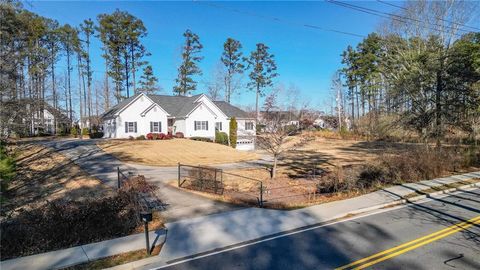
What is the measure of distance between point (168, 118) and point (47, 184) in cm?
2555

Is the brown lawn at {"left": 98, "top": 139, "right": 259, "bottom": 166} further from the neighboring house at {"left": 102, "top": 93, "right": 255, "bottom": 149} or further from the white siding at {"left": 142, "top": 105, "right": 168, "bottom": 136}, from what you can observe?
the neighboring house at {"left": 102, "top": 93, "right": 255, "bottom": 149}

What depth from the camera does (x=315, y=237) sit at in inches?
304

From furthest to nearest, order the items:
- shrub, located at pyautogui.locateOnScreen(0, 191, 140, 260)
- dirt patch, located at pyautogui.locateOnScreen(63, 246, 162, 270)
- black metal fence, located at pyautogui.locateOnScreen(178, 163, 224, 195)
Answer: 1. black metal fence, located at pyautogui.locateOnScreen(178, 163, 224, 195)
2. shrub, located at pyautogui.locateOnScreen(0, 191, 140, 260)
3. dirt patch, located at pyautogui.locateOnScreen(63, 246, 162, 270)

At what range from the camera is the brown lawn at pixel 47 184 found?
Answer: 41.3 ft

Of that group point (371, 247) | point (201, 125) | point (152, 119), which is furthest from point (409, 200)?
point (152, 119)

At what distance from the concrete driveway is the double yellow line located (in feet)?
16.8

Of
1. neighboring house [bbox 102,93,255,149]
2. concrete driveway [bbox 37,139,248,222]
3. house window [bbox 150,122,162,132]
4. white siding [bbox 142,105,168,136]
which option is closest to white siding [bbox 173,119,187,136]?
neighboring house [bbox 102,93,255,149]

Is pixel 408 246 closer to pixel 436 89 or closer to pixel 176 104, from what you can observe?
pixel 436 89

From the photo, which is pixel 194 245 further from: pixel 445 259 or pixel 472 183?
pixel 472 183

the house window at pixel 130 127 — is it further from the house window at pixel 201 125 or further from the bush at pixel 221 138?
the bush at pixel 221 138

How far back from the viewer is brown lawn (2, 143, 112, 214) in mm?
12602

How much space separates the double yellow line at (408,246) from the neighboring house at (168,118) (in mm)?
26932

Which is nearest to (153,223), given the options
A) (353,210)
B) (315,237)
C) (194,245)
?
(194,245)

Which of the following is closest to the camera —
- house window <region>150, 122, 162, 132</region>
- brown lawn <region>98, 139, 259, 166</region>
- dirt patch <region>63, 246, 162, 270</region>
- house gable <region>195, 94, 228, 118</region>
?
dirt patch <region>63, 246, 162, 270</region>
